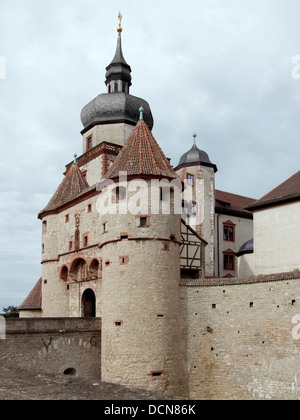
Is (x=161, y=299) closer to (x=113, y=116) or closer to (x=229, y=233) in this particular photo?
(x=113, y=116)

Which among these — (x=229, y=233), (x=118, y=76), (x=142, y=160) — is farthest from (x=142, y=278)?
(x=229, y=233)

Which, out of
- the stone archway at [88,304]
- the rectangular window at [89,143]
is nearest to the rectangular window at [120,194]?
the stone archway at [88,304]

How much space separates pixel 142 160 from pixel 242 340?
8.73 meters

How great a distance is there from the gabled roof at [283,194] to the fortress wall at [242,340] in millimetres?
6381

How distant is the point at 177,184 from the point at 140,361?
7698 mm

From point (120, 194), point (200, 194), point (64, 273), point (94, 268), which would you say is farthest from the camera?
point (200, 194)

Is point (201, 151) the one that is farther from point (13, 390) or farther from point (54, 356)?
point (13, 390)

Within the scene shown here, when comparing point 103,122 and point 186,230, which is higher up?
point 103,122

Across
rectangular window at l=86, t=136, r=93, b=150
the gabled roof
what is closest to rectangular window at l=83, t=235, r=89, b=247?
the gabled roof

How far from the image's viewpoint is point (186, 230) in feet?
90.6

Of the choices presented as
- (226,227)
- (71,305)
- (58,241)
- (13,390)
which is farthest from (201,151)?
(13,390)

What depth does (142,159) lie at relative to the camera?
2189cm

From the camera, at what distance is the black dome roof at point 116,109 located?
32203mm

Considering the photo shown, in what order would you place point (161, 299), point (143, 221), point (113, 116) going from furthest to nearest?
point (113, 116) < point (143, 221) < point (161, 299)
